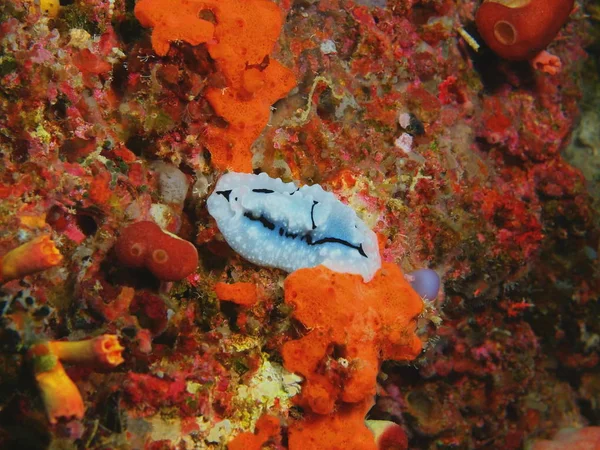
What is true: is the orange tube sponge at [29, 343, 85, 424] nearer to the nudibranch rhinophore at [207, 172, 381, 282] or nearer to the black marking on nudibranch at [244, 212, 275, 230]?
the nudibranch rhinophore at [207, 172, 381, 282]

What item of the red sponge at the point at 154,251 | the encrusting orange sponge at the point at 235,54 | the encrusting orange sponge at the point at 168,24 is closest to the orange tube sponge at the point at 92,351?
Answer: the red sponge at the point at 154,251

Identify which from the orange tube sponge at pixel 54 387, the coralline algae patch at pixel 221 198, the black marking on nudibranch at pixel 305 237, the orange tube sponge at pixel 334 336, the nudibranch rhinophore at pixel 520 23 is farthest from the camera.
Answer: the nudibranch rhinophore at pixel 520 23

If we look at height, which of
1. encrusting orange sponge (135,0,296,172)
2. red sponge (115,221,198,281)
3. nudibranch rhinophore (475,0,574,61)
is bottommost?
red sponge (115,221,198,281)

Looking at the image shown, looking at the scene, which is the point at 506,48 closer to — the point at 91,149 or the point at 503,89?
the point at 503,89

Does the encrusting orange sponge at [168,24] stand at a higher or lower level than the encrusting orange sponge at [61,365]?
higher

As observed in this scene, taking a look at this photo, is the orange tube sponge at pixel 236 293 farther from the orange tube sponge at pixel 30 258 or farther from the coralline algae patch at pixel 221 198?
the orange tube sponge at pixel 30 258

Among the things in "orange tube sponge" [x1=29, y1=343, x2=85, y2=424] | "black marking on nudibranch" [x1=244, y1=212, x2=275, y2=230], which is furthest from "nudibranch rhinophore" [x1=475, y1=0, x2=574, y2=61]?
"orange tube sponge" [x1=29, y1=343, x2=85, y2=424]
